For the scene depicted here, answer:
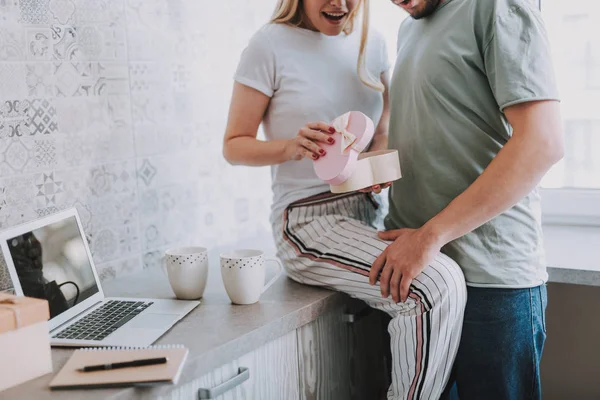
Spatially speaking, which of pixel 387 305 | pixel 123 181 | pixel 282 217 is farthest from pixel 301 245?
pixel 123 181

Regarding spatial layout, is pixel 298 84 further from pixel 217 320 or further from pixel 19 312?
pixel 19 312

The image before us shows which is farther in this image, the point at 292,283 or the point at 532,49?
the point at 292,283

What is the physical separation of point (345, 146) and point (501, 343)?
18.1 inches

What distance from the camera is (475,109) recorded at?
133 cm

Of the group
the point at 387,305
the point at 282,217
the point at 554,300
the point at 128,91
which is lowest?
the point at 554,300

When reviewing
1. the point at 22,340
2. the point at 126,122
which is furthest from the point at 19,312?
the point at 126,122

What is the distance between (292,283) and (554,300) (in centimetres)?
73

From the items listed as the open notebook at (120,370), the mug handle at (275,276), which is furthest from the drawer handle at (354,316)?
the open notebook at (120,370)

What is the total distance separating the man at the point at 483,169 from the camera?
49.0 inches

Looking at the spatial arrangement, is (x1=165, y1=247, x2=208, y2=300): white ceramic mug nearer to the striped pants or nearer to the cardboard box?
the striped pants

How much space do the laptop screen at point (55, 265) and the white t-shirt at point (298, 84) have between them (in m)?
0.43

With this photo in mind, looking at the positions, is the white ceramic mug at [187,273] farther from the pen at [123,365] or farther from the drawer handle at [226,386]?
the pen at [123,365]

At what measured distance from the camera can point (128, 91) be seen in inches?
64.7

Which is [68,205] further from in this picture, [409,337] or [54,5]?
[409,337]
